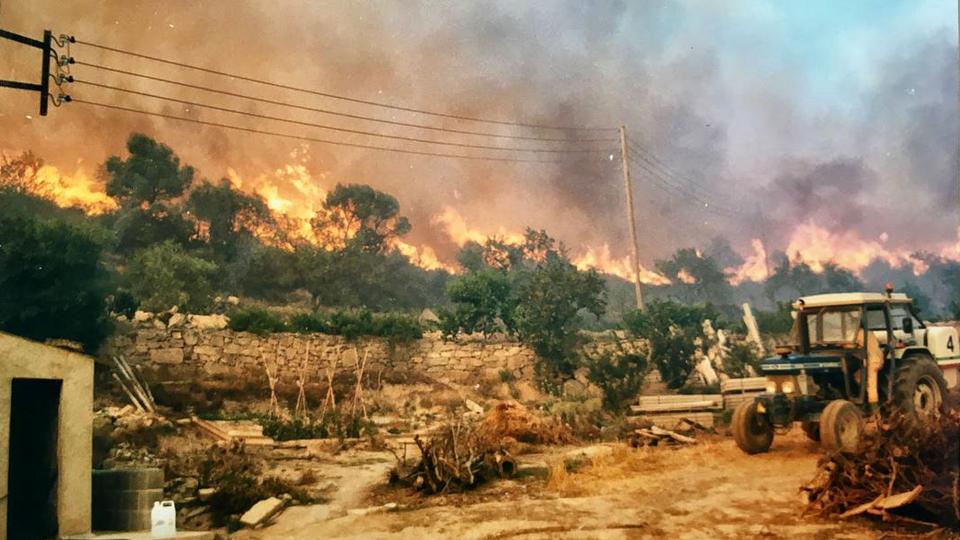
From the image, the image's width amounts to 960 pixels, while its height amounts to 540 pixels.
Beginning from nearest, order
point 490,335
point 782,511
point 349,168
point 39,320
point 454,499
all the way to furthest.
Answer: point 782,511
point 454,499
point 39,320
point 490,335
point 349,168

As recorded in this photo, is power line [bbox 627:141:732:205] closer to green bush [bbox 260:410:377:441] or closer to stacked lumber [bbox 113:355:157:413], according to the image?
green bush [bbox 260:410:377:441]

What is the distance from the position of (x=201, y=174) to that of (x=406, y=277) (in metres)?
7.42

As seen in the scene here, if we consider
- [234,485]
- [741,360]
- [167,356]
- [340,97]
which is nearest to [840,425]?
[234,485]

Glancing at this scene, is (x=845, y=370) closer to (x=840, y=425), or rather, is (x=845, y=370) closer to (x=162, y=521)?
(x=840, y=425)

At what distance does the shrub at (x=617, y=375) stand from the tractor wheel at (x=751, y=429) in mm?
5083

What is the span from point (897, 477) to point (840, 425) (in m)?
1.84

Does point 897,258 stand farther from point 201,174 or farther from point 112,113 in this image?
point 112,113

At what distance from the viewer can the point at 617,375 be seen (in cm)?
1588

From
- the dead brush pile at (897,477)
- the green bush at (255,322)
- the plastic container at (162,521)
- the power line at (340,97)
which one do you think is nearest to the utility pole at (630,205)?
the power line at (340,97)

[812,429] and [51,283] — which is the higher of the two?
[51,283]

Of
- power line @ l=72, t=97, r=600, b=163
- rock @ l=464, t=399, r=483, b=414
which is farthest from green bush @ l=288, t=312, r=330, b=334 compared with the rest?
power line @ l=72, t=97, r=600, b=163

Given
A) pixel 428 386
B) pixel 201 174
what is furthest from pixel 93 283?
pixel 428 386

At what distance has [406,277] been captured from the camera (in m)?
23.2

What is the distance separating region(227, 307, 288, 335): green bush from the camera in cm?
1499
